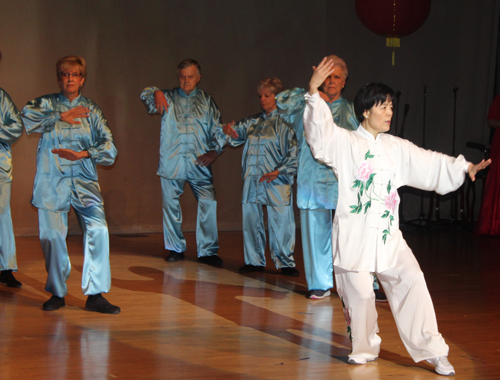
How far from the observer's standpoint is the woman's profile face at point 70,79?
3.60 m

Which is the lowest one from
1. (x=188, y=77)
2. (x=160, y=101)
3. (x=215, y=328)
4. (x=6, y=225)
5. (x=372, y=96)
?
(x=215, y=328)

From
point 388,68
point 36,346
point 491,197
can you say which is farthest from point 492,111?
point 36,346

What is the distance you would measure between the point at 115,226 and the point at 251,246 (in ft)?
7.78

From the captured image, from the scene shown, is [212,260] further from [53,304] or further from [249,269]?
[53,304]

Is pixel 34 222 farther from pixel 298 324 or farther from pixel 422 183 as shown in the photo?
pixel 422 183

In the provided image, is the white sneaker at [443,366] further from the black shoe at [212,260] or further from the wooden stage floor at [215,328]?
the black shoe at [212,260]

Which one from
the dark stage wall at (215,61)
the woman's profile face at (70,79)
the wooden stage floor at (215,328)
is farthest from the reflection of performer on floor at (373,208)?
the dark stage wall at (215,61)

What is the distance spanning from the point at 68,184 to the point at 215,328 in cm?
116

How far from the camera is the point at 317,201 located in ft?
12.9

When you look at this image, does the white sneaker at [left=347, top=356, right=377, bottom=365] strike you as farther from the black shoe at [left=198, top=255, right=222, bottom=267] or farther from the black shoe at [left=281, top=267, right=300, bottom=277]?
the black shoe at [left=198, top=255, right=222, bottom=267]

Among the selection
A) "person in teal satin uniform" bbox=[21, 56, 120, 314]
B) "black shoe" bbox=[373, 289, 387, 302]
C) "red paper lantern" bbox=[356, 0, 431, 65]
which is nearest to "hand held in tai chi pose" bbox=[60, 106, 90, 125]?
"person in teal satin uniform" bbox=[21, 56, 120, 314]

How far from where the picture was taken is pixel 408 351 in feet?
8.98

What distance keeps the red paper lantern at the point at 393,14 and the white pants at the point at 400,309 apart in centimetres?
279

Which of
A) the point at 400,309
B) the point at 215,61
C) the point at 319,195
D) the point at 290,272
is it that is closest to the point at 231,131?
the point at 290,272
